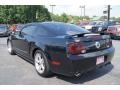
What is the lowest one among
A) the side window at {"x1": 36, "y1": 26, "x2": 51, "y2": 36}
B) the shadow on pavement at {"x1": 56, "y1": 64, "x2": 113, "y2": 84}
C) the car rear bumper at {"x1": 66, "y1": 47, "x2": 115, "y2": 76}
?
the shadow on pavement at {"x1": 56, "y1": 64, "x2": 113, "y2": 84}

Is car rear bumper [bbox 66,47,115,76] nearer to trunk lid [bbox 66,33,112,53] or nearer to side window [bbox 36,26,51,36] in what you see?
trunk lid [bbox 66,33,112,53]

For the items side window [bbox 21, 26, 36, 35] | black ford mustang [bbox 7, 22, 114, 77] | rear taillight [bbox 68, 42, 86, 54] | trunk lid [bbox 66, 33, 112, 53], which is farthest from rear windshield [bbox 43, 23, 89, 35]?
rear taillight [bbox 68, 42, 86, 54]

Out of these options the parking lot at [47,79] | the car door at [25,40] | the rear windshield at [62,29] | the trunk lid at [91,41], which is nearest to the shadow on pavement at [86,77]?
the parking lot at [47,79]

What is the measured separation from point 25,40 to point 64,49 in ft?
6.57

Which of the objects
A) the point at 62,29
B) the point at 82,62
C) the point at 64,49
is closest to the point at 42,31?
the point at 62,29

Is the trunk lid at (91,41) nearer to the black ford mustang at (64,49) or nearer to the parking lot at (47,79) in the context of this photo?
the black ford mustang at (64,49)

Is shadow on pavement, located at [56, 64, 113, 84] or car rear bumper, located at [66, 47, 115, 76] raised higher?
car rear bumper, located at [66, 47, 115, 76]

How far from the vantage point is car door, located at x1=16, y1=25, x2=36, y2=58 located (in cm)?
607

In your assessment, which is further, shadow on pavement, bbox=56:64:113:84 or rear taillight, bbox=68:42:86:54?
shadow on pavement, bbox=56:64:113:84

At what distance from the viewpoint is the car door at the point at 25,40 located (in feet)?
19.9

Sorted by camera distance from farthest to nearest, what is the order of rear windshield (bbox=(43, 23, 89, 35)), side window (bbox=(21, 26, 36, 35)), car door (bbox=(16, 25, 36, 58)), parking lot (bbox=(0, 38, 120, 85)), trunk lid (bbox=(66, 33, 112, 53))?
side window (bbox=(21, 26, 36, 35)) < car door (bbox=(16, 25, 36, 58)) < rear windshield (bbox=(43, 23, 89, 35)) < parking lot (bbox=(0, 38, 120, 85)) < trunk lid (bbox=(66, 33, 112, 53))

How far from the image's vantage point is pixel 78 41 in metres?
4.66

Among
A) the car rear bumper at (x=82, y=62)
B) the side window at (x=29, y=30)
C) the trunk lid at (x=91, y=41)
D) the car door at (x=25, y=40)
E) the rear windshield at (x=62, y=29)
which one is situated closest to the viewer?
the car rear bumper at (x=82, y=62)
